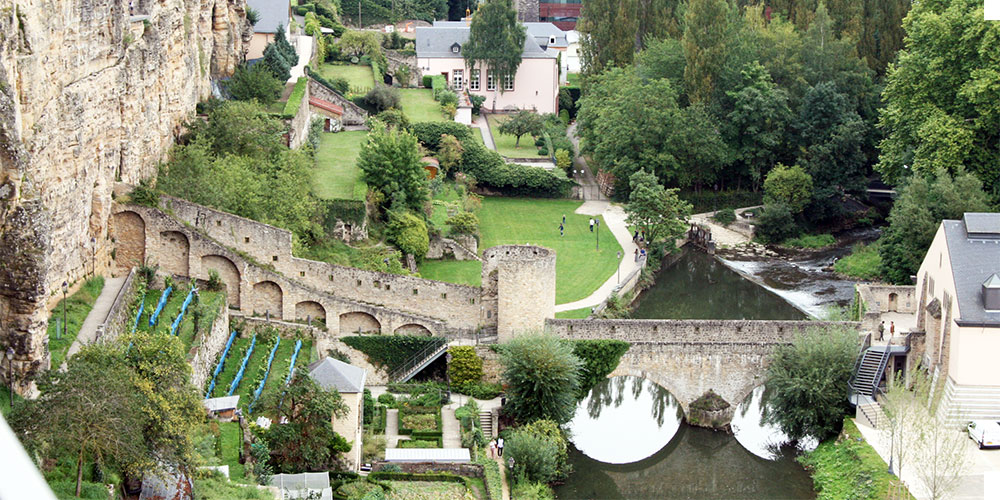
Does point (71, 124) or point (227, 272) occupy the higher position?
point (71, 124)

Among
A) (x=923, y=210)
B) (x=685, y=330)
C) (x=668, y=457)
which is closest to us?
(x=668, y=457)

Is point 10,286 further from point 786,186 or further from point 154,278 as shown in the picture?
point 786,186

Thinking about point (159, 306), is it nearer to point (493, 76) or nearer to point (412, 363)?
point (412, 363)

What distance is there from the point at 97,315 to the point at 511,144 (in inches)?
1672

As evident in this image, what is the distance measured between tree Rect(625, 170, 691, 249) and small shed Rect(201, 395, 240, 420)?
2802 cm

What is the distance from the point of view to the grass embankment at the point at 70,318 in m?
29.3

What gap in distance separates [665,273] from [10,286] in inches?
1401

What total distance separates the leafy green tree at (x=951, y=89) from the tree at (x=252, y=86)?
90.5 feet

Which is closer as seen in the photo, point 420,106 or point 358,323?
point 358,323

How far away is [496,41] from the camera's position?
257ft

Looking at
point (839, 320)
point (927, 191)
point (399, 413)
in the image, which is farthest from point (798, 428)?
point (927, 191)

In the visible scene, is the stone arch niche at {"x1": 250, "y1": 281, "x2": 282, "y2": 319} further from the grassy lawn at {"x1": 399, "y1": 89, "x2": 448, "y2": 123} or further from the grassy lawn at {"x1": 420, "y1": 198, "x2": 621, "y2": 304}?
the grassy lawn at {"x1": 399, "y1": 89, "x2": 448, "y2": 123}

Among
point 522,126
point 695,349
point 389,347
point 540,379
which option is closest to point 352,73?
point 522,126

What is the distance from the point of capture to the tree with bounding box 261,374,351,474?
31.0 m
